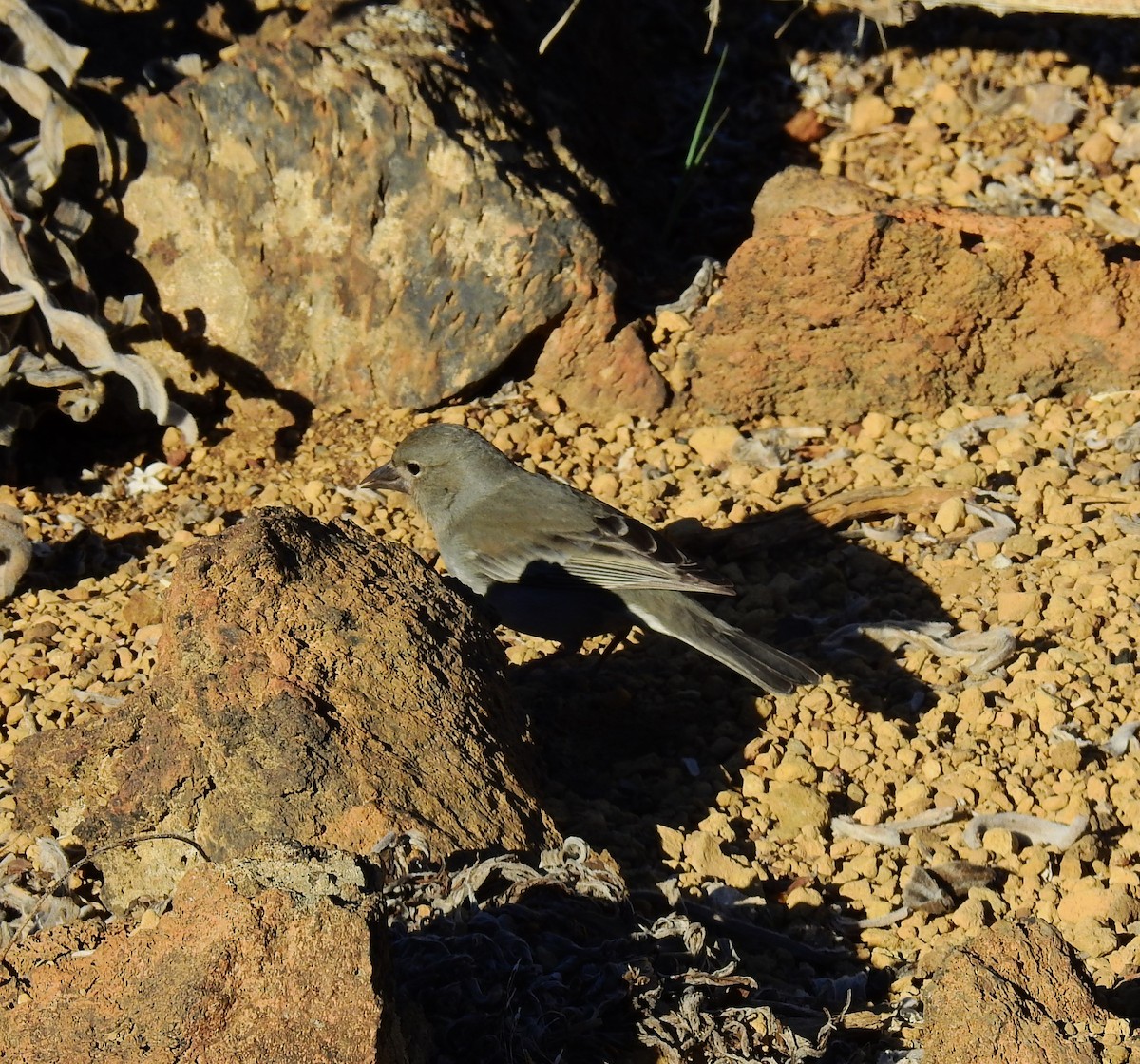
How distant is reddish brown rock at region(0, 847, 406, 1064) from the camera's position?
256 centimetres

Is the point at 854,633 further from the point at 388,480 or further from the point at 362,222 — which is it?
the point at 362,222

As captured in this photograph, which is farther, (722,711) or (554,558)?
(554,558)

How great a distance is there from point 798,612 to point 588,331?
183 centimetres

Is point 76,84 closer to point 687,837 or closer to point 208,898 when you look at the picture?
point 687,837

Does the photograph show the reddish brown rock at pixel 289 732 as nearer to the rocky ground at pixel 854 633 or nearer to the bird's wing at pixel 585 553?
the rocky ground at pixel 854 633

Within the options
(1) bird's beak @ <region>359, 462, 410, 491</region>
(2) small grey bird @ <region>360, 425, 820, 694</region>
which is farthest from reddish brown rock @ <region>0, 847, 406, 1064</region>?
(1) bird's beak @ <region>359, 462, 410, 491</region>

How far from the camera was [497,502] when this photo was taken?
6.09 meters

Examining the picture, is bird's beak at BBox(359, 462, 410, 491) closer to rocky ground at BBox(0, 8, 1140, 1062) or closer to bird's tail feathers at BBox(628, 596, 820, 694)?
rocky ground at BBox(0, 8, 1140, 1062)

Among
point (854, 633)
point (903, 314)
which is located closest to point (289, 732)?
point (854, 633)

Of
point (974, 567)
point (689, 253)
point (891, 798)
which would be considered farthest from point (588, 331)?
point (891, 798)

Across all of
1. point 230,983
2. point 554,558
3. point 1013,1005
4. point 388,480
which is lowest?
point 388,480

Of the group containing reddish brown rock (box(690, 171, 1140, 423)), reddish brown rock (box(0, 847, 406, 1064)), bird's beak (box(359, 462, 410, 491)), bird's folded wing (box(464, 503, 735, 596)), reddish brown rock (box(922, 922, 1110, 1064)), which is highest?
reddish brown rock (box(690, 171, 1140, 423))

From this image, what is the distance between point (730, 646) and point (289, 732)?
202 centimetres

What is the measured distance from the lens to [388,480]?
631 cm
